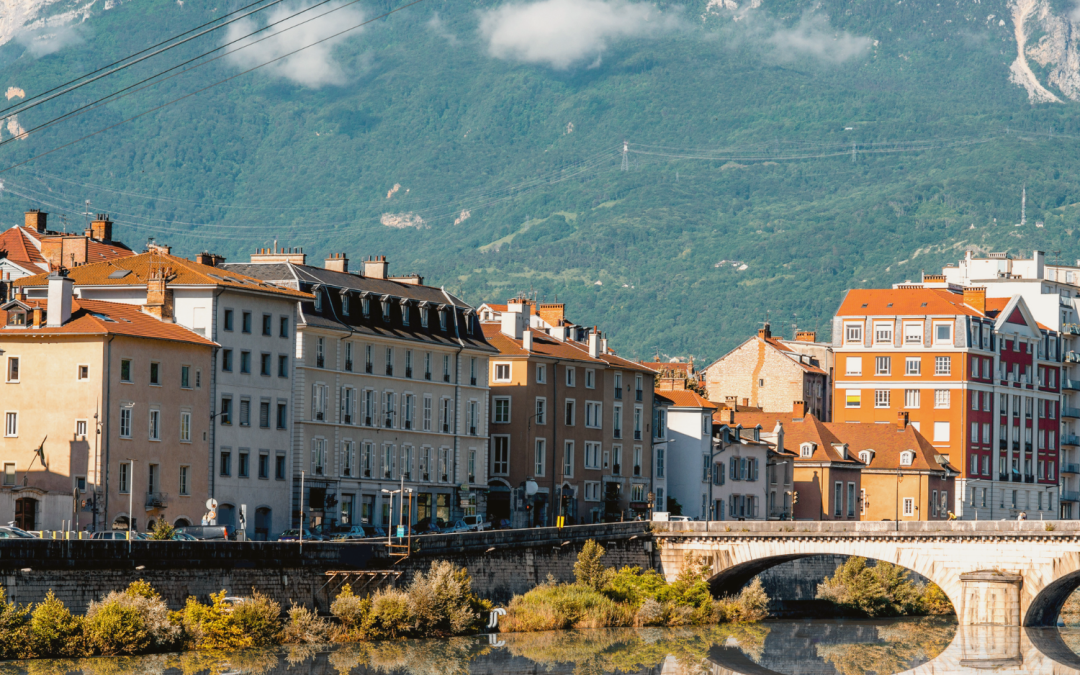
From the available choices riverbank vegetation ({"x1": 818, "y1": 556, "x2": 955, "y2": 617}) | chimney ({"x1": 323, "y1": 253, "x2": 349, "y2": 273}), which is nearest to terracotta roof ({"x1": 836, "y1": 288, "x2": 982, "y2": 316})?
riverbank vegetation ({"x1": 818, "y1": 556, "x2": 955, "y2": 617})

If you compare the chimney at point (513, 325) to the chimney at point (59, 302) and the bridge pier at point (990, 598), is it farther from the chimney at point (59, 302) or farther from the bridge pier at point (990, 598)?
the chimney at point (59, 302)

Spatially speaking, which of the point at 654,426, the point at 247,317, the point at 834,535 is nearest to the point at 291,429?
the point at 247,317

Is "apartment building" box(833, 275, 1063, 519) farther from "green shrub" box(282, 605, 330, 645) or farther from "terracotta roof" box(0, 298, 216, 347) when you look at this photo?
"green shrub" box(282, 605, 330, 645)

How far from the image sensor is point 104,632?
175 ft

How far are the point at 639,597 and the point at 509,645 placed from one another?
13.9 metres

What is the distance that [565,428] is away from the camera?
96.4 meters

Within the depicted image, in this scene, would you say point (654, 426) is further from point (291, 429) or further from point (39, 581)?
point (39, 581)

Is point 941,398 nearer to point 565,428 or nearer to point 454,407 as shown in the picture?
point 565,428

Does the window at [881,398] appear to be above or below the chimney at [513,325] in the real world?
below

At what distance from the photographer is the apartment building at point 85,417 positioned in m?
65.2

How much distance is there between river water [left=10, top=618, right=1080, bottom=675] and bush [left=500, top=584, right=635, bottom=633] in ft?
3.28

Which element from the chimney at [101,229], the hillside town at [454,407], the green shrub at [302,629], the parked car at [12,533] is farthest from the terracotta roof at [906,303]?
the parked car at [12,533]

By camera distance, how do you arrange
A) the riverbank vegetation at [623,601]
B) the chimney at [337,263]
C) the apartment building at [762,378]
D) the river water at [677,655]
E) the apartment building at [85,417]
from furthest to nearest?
the apartment building at [762,378]
the chimney at [337,263]
the riverbank vegetation at [623,601]
the apartment building at [85,417]
the river water at [677,655]

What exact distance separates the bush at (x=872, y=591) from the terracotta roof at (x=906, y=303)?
119 ft
